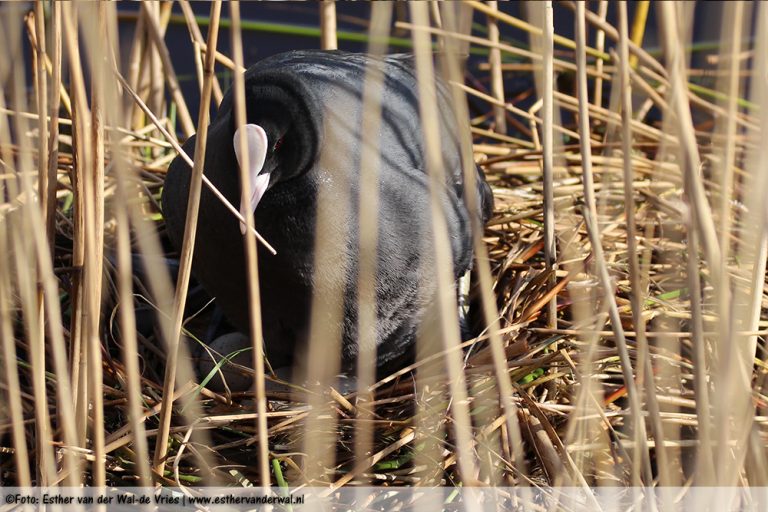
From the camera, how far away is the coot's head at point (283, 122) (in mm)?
1620

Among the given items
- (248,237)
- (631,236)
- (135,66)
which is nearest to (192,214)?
(248,237)

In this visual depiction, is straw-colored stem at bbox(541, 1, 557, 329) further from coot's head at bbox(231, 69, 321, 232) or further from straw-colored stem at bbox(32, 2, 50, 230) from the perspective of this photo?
straw-colored stem at bbox(32, 2, 50, 230)

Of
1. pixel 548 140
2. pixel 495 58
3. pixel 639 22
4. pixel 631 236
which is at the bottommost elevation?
pixel 631 236

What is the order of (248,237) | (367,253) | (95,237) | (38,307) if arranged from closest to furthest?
1. (248,237)
2. (95,237)
3. (38,307)
4. (367,253)

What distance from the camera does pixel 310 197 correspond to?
1671mm

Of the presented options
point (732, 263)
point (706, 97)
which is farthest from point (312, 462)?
point (706, 97)

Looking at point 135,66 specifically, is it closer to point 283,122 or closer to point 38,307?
point 283,122

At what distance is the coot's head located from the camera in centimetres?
162

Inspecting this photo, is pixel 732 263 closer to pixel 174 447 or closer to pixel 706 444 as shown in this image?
pixel 706 444

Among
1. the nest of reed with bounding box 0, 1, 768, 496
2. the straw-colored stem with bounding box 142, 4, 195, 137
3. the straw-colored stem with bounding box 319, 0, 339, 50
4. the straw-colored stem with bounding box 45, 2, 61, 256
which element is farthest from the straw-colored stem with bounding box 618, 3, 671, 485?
the straw-colored stem with bounding box 142, 4, 195, 137

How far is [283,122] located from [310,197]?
0.14 metres

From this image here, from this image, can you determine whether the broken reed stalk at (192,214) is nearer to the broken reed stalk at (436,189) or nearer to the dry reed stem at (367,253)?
the broken reed stalk at (436,189)

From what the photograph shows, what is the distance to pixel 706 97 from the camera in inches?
123

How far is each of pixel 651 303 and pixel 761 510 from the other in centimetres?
63
